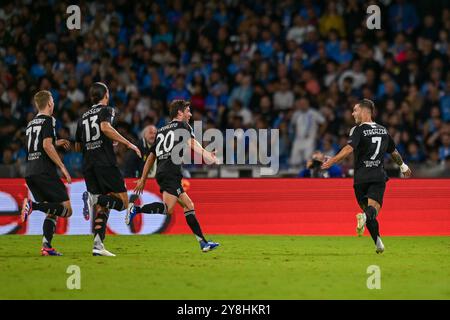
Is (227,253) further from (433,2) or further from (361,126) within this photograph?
(433,2)

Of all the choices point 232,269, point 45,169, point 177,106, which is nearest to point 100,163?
point 45,169

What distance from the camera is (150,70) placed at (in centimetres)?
2102

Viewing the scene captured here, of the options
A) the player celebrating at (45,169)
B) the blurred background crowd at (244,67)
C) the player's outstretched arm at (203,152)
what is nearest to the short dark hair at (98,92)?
the player celebrating at (45,169)

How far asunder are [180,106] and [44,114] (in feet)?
5.66

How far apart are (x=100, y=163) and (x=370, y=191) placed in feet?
11.2

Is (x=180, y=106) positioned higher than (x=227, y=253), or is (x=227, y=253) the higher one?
(x=180, y=106)

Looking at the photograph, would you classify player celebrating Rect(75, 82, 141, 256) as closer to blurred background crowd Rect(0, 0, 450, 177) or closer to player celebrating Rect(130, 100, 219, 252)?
player celebrating Rect(130, 100, 219, 252)

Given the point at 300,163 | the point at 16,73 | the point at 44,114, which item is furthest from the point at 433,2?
the point at 44,114

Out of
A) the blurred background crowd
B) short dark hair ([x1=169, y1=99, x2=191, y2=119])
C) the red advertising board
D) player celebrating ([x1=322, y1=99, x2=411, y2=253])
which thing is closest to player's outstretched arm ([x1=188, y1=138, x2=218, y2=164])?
short dark hair ([x1=169, y1=99, x2=191, y2=119])

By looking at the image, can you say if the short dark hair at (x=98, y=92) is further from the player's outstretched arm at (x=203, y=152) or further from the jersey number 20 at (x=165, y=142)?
the player's outstretched arm at (x=203, y=152)

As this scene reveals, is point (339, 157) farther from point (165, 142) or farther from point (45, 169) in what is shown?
point (45, 169)

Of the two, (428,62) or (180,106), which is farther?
(428,62)

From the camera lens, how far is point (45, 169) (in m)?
12.1

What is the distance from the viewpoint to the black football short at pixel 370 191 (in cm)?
1221
